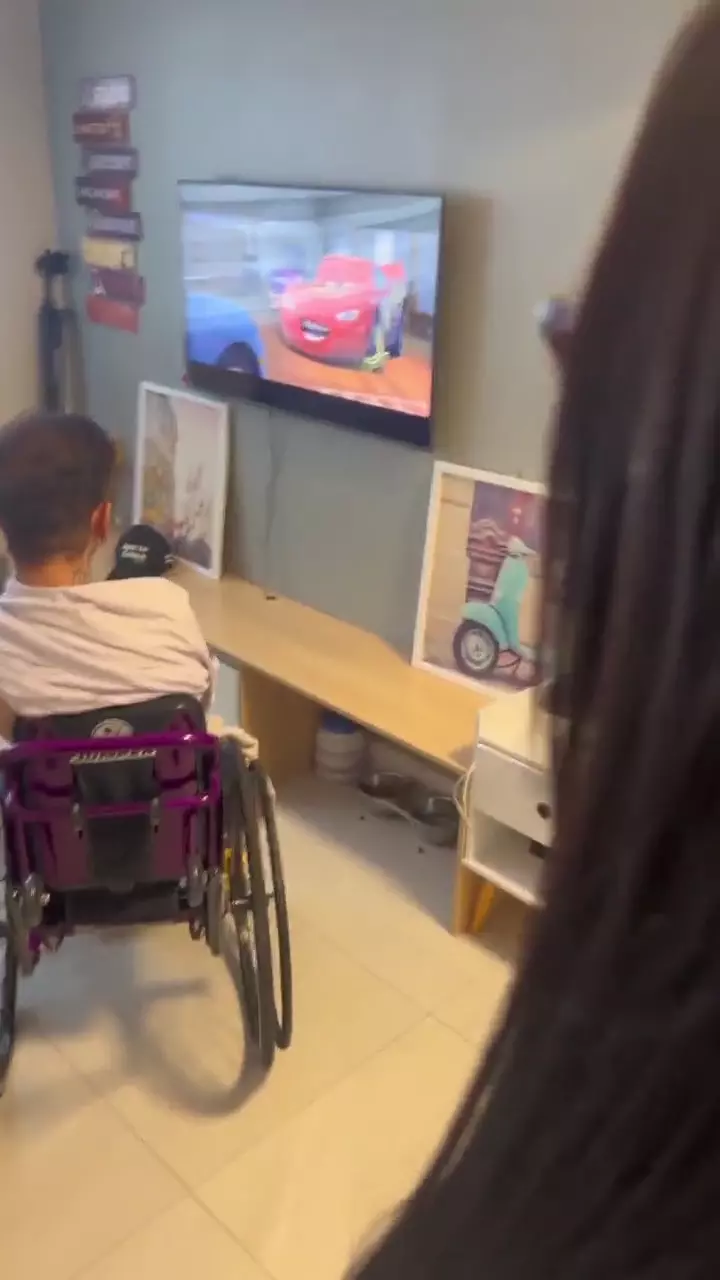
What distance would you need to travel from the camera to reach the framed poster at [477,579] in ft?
7.47

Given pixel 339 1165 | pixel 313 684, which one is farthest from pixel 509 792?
pixel 339 1165

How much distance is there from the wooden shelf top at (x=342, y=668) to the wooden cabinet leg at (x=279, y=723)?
114 mm

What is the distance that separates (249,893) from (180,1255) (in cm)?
54

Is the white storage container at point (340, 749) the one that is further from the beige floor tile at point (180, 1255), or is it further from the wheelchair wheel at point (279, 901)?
the beige floor tile at point (180, 1255)

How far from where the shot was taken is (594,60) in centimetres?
190

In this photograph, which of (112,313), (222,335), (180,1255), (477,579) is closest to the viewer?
(180,1255)

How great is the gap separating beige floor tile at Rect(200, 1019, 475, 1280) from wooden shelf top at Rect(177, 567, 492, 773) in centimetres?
57

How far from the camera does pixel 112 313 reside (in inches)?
123

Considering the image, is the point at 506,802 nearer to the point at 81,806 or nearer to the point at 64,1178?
the point at 81,806

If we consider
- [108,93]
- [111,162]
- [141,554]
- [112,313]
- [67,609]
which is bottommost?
[141,554]

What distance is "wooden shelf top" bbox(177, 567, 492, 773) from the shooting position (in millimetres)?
2252

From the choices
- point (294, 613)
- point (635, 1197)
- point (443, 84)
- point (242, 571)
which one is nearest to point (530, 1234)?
point (635, 1197)

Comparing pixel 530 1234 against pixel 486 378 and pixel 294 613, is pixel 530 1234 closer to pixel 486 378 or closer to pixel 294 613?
pixel 486 378

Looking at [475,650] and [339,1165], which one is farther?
[475,650]
